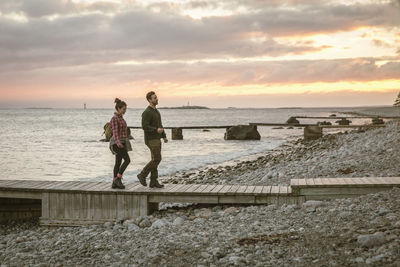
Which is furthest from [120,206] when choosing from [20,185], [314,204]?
[314,204]

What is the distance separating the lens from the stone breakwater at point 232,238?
537 cm

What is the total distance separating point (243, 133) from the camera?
40719mm

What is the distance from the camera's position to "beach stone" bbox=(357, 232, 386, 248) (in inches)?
209

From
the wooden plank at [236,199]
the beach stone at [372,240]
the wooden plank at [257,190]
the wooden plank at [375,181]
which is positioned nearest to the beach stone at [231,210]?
the wooden plank at [236,199]

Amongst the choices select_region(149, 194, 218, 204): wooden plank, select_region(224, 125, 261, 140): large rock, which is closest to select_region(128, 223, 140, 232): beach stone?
select_region(149, 194, 218, 204): wooden plank

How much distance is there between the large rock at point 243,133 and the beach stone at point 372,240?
35.1 m

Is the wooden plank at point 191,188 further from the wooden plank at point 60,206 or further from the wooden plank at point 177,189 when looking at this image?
the wooden plank at point 60,206

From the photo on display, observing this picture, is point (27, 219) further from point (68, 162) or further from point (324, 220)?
point (68, 162)

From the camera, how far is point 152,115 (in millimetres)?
8750

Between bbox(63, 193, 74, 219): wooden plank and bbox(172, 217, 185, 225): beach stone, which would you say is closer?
bbox(172, 217, 185, 225): beach stone

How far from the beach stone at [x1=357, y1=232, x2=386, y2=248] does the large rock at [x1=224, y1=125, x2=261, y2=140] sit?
35057 millimetres

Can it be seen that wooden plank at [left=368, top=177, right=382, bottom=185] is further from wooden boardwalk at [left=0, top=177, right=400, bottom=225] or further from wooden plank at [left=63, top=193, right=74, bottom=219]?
wooden plank at [left=63, top=193, right=74, bottom=219]

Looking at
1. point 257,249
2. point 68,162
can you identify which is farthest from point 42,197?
point 68,162

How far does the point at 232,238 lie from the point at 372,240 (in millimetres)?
2042
